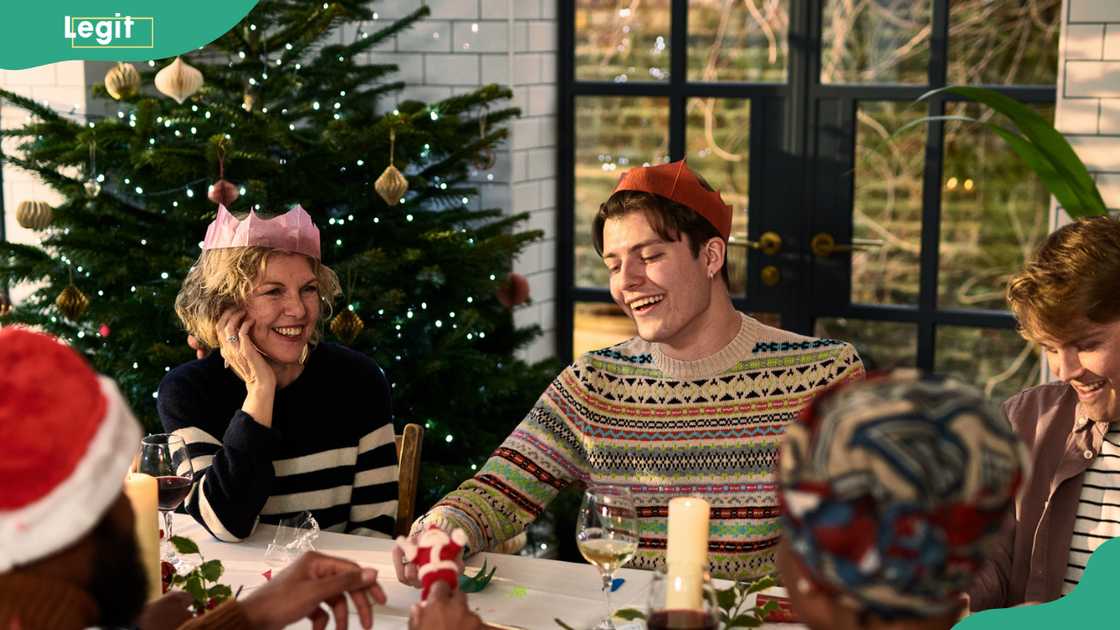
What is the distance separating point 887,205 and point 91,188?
253cm

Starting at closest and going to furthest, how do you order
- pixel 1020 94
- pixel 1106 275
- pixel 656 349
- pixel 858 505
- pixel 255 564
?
pixel 858 505
pixel 1106 275
pixel 255 564
pixel 656 349
pixel 1020 94

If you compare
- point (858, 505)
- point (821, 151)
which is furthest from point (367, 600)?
point (821, 151)

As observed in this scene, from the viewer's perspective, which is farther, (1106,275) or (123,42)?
(123,42)

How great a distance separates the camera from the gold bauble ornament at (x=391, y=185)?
3.33 m

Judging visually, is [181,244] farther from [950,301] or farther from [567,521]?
[950,301]

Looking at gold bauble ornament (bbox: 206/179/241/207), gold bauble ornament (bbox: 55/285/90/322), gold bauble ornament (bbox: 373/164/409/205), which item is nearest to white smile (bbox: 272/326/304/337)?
gold bauble ornament (bbox: 206/179/241/207)

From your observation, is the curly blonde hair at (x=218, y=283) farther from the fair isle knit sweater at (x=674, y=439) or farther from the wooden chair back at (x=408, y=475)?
the fair isle knit sweater at (x=674, y=439)

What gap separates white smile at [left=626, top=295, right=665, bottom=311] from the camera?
7.64 feet

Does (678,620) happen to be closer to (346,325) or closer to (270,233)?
(270,233)

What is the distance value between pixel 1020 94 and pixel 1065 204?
3.02 ft

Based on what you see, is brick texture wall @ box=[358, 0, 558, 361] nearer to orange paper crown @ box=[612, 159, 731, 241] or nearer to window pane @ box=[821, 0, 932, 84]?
window pane @ box=[821, 0, 932, 84]

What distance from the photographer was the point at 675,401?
2.34 meters

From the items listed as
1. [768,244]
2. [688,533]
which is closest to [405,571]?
[688,533]

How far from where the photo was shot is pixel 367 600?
168 centimetres
